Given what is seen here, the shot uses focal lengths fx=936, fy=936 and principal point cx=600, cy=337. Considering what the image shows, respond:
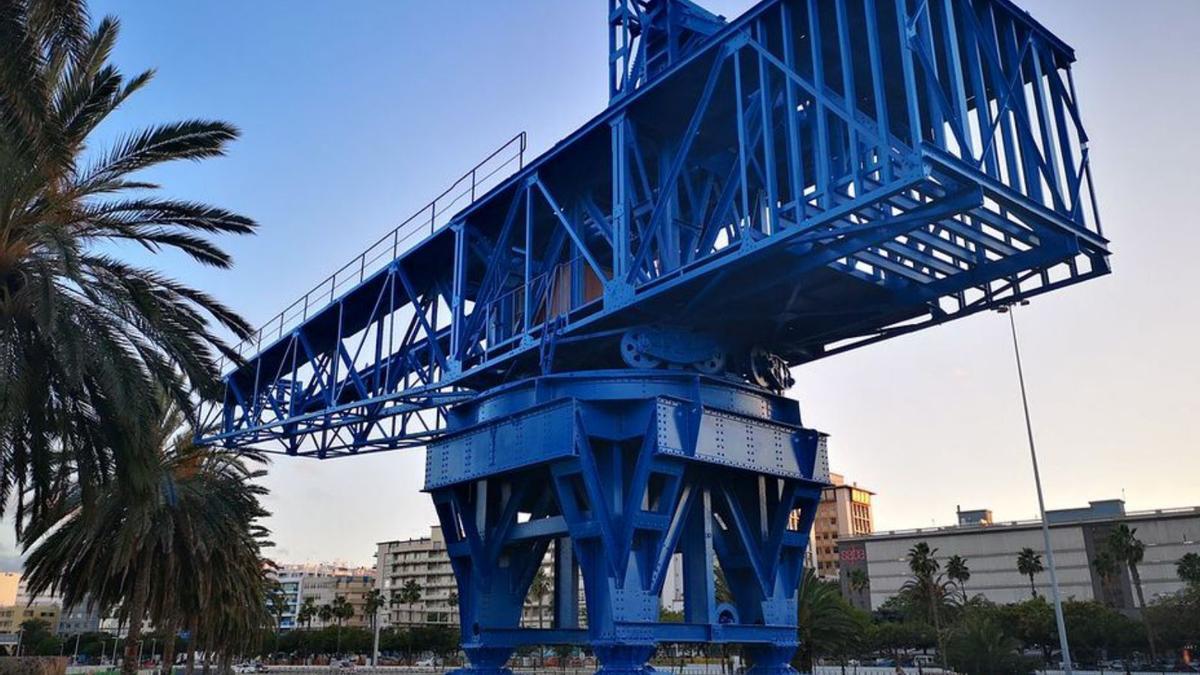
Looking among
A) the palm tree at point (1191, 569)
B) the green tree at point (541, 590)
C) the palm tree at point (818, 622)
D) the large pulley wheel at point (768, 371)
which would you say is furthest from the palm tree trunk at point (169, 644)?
the palm tree at point (1191, 569)

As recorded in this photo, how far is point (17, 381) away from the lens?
13.4 meters

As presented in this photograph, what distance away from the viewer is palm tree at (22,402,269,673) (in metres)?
24.7

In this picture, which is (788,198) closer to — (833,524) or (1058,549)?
(1058,549)

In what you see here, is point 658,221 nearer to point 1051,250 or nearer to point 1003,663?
point 1051,250

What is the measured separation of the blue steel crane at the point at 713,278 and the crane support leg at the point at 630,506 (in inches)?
2.0

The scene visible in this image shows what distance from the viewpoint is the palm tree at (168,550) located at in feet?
80.9

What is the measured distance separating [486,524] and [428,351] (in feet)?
27.3

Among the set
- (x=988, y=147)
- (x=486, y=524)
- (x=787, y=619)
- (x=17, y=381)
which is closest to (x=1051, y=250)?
(x=988, y=147)

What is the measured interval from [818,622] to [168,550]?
110 feet

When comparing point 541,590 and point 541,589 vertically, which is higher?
point 541,589

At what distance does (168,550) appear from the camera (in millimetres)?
24203

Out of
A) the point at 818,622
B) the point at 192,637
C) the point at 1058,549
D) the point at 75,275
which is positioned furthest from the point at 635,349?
the point at 1058,549

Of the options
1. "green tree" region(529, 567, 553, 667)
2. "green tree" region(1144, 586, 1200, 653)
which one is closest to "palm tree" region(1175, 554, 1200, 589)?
"green tree" region(1144, 586, 1200, 653)

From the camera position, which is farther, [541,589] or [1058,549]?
[1058,549]
